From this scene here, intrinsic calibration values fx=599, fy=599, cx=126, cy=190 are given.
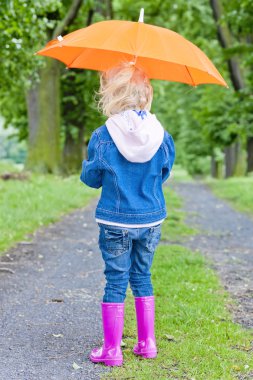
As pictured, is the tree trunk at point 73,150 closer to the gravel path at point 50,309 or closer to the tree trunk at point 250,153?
the tree trunk at point 250,153

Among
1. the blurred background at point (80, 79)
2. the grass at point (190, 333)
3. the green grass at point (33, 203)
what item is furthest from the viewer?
the blurred background at point (80, 79)

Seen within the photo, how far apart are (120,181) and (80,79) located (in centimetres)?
1805

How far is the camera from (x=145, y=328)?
399cm

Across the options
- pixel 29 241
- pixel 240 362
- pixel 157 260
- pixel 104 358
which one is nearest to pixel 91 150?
pixel 104 358

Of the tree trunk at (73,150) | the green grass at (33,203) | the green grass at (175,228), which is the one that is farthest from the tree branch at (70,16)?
the green grass at (175,228)

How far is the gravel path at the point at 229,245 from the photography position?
5676mm

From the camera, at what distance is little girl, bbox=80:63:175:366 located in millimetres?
3797

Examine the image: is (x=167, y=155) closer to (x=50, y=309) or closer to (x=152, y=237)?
(x=152, y=237)

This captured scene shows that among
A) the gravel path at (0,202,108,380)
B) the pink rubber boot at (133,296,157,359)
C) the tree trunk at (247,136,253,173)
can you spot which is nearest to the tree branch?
the tree trunk at (247,136,253,173)

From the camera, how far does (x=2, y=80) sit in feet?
43.0

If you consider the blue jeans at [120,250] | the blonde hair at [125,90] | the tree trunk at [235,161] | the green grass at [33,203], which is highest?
the blonde hair at [125,90]

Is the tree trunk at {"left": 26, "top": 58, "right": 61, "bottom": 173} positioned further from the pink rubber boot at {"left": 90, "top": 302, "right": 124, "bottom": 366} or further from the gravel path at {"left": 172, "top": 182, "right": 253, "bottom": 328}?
the pink rubber boot at {"left": 90, "top": 302, "right": 124, "bottom": 366}

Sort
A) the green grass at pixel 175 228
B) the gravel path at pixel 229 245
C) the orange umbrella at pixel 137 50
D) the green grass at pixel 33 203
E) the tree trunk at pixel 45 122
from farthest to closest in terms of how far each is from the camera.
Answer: the tree trunk at pixel 45 122
the green grass at pixel 175 228
the green grass at pixel 33 203
the gravel path at pixel 229 245
the orange umbrella at pixel 137 50

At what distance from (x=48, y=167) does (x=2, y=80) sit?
4541mm
